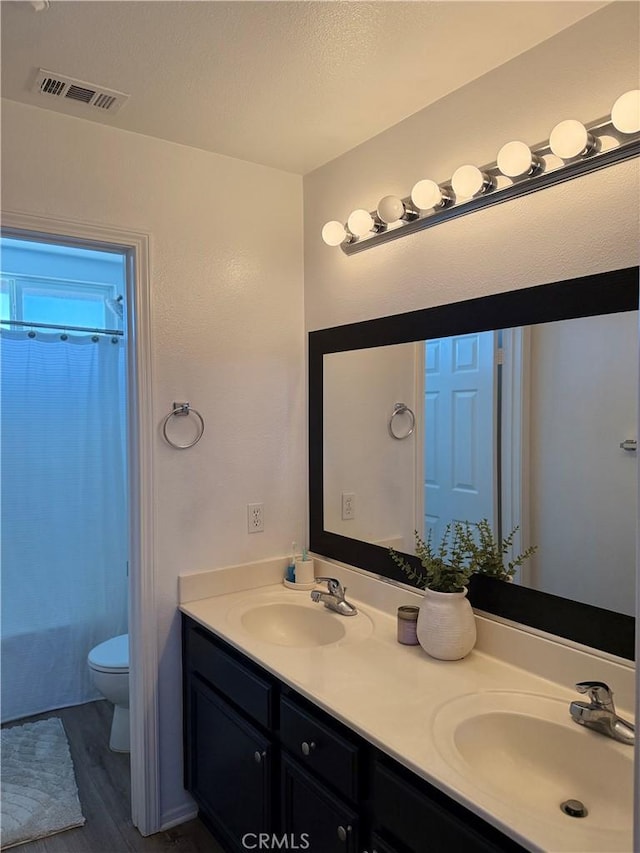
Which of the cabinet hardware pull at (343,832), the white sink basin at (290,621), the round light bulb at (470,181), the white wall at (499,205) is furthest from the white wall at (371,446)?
the cabinet hardware pull at (343,832)

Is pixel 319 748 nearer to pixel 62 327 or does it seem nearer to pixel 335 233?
pixel 335 233

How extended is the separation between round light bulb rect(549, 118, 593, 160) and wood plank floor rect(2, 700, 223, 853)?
2357 mm

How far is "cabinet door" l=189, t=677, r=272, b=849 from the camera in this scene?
175 cm

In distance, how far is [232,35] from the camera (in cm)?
151

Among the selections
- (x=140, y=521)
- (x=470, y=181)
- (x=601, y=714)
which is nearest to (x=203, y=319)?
(x=140, y=521)

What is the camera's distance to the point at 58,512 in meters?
3.12

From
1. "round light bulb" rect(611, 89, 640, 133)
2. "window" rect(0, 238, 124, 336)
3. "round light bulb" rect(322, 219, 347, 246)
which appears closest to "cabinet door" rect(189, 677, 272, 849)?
"round light bulb" rect(322, 219, 347, 246)

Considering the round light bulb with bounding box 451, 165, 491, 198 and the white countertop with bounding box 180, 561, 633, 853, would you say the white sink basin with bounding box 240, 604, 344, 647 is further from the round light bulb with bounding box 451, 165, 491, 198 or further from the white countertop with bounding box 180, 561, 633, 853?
the round light bulb with bounding box 451, 165, 491, 198

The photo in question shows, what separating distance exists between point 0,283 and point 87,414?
800 millimetres

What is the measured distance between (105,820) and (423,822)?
1561 mm

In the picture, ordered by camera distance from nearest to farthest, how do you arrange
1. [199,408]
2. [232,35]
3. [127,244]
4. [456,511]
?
1. [232,35]
2. [456,511]
3. [127,244]
4. [199,408]

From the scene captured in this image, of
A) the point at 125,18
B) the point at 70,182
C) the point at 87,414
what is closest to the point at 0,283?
the point at 87,414

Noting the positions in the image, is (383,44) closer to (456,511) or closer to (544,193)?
(544,193)
